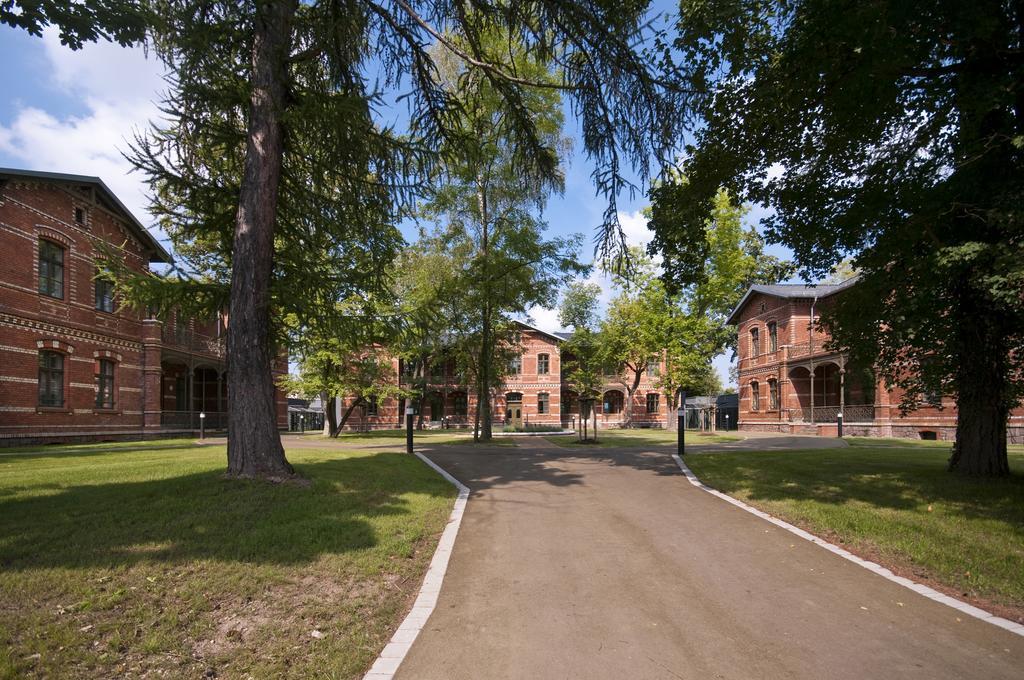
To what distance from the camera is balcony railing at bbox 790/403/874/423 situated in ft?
94.7

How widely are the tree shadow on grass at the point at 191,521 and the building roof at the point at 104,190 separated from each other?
10247mm

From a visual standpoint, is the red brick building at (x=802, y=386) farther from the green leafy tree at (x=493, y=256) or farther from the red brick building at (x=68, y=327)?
the red brick building at (x=68, y=327)

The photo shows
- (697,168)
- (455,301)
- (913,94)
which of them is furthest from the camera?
(455,301)

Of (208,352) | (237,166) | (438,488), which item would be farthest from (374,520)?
(208,352)

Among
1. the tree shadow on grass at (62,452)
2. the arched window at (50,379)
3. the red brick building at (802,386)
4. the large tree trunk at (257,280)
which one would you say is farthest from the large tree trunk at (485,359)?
the arched window at (50,379)

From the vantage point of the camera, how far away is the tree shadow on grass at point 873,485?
788 centimetres

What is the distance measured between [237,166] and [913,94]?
468 inches

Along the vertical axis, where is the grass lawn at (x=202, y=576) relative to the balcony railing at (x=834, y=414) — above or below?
above

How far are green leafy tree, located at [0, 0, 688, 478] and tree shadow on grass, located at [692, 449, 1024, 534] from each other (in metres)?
5.34

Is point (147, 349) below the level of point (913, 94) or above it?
below

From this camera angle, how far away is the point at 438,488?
9.85 m

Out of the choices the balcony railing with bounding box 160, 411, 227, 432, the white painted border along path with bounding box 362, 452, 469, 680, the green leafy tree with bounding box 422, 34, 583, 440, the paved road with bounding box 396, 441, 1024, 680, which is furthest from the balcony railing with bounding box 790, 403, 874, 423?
the balcony railing with bounding box 160, 411, 227, 432

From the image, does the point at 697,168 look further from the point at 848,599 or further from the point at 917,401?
the point at 848,599

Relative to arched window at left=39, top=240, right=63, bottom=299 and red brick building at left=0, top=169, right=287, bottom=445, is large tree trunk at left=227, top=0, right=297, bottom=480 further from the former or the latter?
arched window at left=39, top=240, right=63, bottom=299
